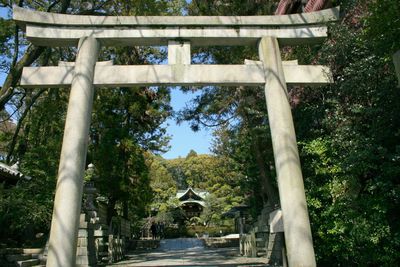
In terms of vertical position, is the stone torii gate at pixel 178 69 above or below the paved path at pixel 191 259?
above

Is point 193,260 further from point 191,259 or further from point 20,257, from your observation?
point 20,257

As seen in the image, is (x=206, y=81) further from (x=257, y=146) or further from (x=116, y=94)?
(x=116, y=94)

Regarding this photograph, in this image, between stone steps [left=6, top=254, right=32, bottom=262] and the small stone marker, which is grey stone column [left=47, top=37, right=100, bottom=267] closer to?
the small stone marker

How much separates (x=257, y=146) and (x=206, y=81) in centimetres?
626

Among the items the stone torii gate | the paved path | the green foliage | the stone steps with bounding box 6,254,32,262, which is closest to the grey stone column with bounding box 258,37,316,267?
the stone torii gate

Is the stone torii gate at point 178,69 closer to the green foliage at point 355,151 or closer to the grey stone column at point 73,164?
the grey stone column at point 73,164

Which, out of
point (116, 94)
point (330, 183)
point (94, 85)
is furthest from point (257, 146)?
point (116, 94)

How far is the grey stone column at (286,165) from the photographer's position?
17.8 feet

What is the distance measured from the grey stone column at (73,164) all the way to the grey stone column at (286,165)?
3.22 meters

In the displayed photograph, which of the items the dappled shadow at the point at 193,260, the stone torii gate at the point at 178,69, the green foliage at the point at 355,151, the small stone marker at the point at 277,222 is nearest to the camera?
the stone torii gate at the point at 178,69

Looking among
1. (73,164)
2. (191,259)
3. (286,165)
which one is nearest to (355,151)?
(286,165)

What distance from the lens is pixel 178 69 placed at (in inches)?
251

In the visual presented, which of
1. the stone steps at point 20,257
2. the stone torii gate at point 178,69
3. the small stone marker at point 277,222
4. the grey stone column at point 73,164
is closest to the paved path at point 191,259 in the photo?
the stone steps at point 20,257

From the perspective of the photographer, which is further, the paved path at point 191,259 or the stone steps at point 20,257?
the paved path at point 191,259
